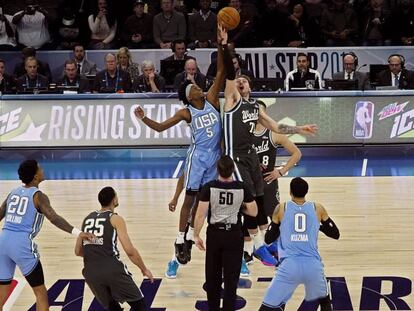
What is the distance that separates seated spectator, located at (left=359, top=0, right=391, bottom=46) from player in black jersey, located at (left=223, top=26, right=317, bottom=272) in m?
11.6

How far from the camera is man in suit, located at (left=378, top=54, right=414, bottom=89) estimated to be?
734 inches

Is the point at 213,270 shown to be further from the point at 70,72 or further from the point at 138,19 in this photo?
the point at 138,19

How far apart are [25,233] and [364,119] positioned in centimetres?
1053

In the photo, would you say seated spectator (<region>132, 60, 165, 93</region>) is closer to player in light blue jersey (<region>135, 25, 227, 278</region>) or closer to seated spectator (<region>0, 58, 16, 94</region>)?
seated spectator (<region>0, 58, 16, 94</region>)

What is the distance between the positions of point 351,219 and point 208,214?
4838 mm

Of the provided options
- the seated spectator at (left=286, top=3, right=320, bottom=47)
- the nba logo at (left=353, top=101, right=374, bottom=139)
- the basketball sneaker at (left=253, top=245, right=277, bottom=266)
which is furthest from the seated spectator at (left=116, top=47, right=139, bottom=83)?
the basketball sneaker at (left=253, top=245, right=277, bottom=266)

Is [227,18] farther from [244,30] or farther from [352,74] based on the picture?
[244,30]

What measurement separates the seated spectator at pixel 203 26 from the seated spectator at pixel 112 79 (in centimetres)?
285

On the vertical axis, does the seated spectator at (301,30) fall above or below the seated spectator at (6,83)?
above

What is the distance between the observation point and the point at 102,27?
71.4ft

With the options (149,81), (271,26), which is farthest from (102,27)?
(271,26)

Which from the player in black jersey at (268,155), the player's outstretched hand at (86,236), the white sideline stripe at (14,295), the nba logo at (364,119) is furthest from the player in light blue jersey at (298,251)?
the nba logo at (364,119)

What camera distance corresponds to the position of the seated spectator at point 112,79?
743 inches

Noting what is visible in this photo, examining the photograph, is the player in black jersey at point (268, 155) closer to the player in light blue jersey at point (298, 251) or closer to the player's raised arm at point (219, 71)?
the player's raised arm at point (219, 71)
